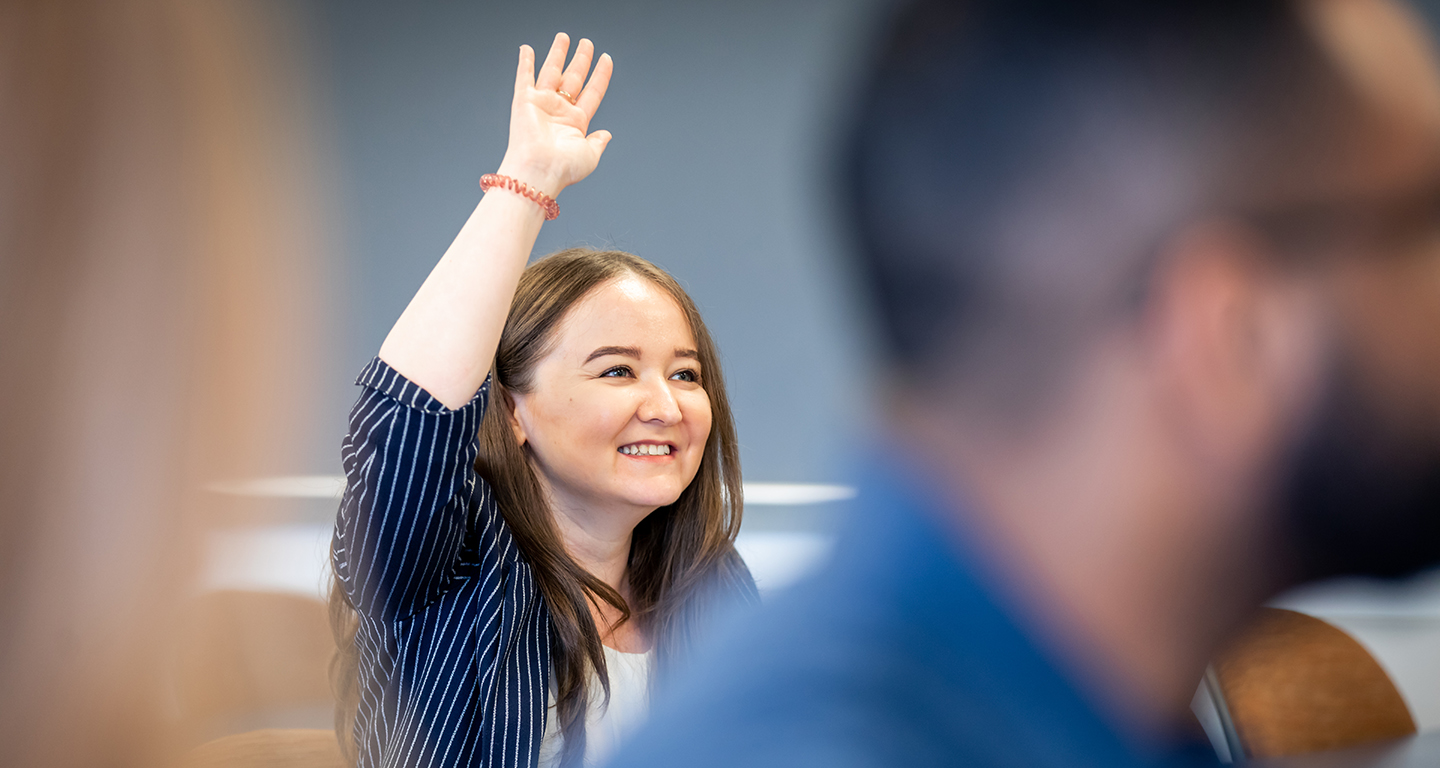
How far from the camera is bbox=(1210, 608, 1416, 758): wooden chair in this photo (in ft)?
3.62

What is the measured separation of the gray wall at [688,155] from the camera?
6.32 ft

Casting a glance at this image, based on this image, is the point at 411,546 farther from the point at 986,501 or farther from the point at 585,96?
the point at 986,501

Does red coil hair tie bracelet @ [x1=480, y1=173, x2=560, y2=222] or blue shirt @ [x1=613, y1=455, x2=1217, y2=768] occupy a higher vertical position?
red coil hair tie bracelet @ [x1=480, y1=173, x2=560, y2=222]

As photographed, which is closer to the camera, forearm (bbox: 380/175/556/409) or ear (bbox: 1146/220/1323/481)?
ear (bbox: 1146/220/1323/481)

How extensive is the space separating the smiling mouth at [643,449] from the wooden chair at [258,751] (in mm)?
857

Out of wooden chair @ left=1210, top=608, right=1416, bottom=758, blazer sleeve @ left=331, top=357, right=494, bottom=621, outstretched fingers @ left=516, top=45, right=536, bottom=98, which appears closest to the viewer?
outstretched fingers @ left=516, top=45, right=536, bottom=98

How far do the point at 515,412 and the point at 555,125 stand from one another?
513 mm

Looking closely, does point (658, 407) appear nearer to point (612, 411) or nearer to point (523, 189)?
point (612, 411)

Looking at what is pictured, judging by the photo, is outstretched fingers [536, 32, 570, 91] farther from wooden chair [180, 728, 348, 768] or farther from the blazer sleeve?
wooden chair [180, 728, 348, 768]

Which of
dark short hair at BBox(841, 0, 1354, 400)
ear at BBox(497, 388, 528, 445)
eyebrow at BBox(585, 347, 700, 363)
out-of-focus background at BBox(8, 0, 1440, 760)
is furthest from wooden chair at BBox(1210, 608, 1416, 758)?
dark short hair at BBox(841, 0, 1354, 400)

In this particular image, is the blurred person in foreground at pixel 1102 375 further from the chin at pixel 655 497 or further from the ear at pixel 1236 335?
the chin at pixel 655 497

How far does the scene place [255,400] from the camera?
0.13 m

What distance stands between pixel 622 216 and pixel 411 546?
1.57 m

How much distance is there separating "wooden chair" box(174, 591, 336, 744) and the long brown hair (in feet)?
2.30
